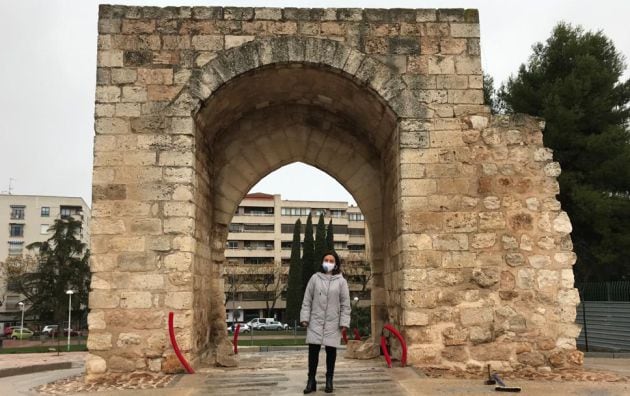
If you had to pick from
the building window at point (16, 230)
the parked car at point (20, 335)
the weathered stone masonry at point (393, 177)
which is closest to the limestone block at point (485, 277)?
the weathered stone masonry at point (393, 177)

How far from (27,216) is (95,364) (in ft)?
169

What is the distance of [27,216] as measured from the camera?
51531 mm

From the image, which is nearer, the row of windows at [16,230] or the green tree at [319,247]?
the green tree at [319,247]

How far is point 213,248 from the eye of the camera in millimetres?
8125

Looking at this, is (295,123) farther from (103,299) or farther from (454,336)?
(454,336)

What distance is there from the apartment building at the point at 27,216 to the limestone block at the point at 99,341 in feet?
157

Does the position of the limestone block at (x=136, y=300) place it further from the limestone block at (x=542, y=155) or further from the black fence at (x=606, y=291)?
the black fence at (x=606, y=291)

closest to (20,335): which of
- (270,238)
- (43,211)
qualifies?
(43,211)

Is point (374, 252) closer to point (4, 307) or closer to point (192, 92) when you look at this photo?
point (192, 92)

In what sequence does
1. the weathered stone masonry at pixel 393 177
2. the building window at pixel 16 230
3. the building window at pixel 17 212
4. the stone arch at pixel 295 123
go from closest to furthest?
the weathered stone masonry at pixel 393 177 < the stone arch at pixel 295 123 < the building window at pixel 16 230 < the building window at pixel 17 212

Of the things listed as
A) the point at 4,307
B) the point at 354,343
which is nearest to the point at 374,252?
the point at 354,343

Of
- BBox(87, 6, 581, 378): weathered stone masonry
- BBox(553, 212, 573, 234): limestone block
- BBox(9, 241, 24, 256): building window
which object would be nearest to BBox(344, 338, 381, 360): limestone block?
BBox(87, 6, 581, 378): weathered stone masonry

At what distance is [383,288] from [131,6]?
16.7 ft

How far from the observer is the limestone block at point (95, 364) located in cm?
581
